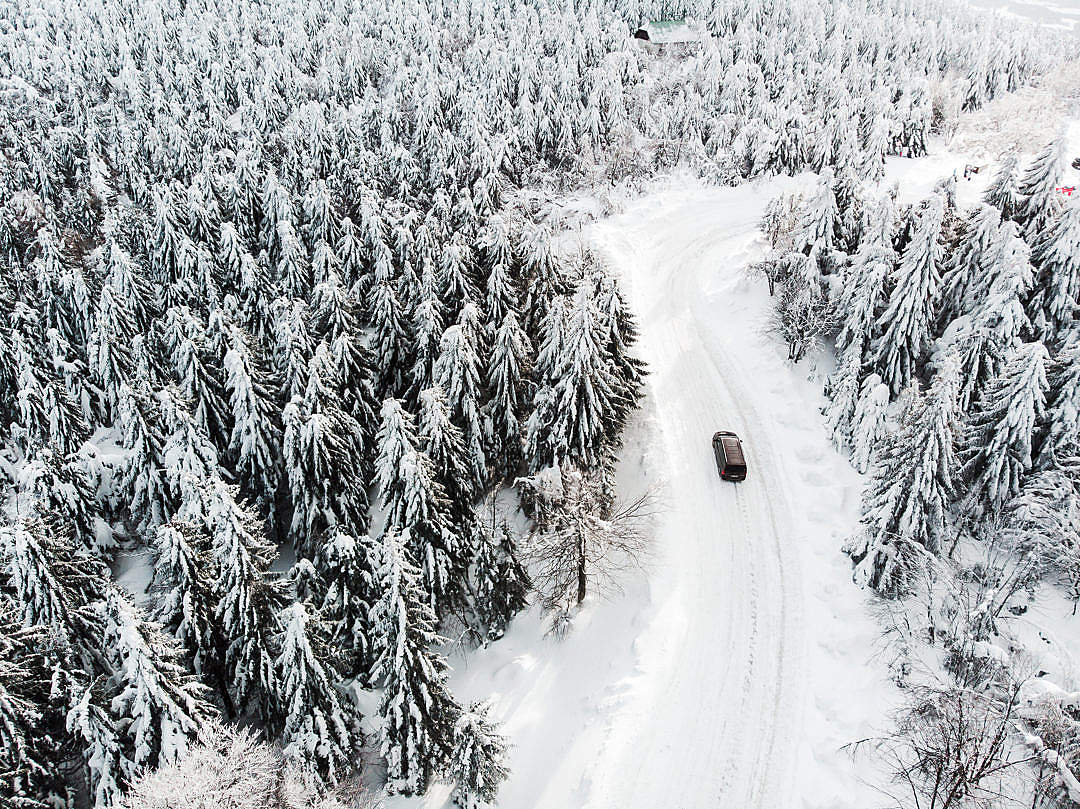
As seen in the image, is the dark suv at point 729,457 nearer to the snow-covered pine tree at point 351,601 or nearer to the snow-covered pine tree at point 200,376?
the snow-covered pine tree at point 351,601

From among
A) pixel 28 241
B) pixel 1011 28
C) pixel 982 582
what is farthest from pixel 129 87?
pixel 1011 28

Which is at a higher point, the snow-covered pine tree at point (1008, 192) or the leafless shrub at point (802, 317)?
the snow-covered pine tree at point (1008, 192)

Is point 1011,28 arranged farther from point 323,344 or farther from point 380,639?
point 380,639

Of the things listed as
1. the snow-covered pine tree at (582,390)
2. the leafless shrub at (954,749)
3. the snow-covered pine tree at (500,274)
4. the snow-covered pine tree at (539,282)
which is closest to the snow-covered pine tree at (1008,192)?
the snow-covered pine tree at (582,390)

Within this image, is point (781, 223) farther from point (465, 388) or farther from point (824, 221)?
point (465, 388)

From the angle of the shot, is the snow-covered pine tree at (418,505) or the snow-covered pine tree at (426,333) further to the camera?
the snow-covered pine tree at (426,333)

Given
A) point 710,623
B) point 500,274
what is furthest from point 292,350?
point 710,623

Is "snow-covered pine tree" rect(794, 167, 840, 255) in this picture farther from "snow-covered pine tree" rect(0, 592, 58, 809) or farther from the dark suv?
"snow-covered pine tree" rect(0, 592, 58, 809)
